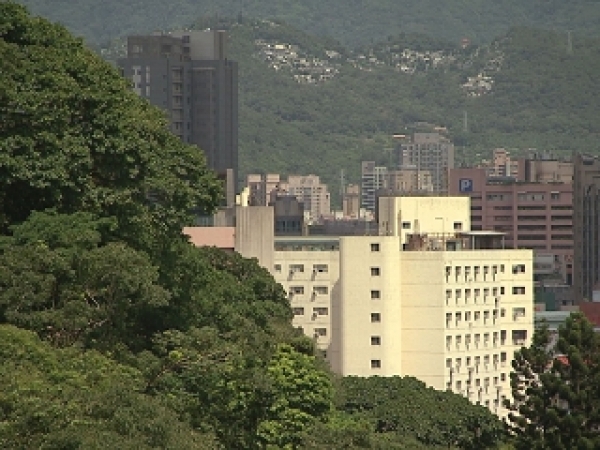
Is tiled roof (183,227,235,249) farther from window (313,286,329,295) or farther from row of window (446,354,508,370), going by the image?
row of window (446,354,508,370)

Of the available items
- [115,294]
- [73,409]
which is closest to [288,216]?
[115,294]

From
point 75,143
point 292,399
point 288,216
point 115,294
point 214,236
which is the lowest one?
point 292,399

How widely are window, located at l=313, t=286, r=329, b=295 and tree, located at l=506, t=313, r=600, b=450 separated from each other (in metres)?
45.5

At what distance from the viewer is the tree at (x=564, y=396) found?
57906mm

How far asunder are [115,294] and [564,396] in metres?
18.5

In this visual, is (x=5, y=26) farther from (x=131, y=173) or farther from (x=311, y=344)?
(x=311, y=344)

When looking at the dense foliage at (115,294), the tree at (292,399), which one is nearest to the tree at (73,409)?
the dense foliage at (115,294)

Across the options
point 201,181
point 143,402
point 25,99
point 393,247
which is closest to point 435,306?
point 393,247

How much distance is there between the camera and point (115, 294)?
4444 centimetres

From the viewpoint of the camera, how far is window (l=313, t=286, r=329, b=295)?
106 m

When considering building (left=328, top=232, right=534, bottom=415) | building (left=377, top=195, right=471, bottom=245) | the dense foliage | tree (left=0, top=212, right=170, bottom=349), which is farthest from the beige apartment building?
tree (left=0, top=212, right=170, bottom=349)

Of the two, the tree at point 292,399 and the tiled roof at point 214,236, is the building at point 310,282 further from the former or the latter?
the tree at point 292,399

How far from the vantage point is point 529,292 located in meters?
108

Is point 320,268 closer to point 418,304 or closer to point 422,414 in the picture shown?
point 418,304
